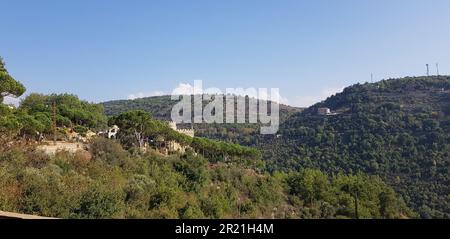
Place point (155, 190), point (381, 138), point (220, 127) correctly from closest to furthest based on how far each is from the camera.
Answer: point (155, 190) < point (381, 138) < point (220, 127)

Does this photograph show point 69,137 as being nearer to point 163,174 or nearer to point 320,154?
point 163,174

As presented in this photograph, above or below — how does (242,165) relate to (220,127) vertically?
below

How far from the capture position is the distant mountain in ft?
115

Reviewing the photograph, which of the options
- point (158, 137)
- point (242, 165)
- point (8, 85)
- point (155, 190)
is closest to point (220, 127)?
point (242, 165)

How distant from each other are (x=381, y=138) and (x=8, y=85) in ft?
142

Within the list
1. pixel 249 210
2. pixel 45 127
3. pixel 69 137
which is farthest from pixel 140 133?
pixel 249 210

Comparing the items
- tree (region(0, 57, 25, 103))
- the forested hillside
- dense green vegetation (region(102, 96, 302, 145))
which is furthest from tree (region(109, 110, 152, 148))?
dense green vegetation (region(102, 96, 302, 145))

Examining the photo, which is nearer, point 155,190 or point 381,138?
point 155,190

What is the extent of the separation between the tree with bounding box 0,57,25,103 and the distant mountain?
29.3 metres

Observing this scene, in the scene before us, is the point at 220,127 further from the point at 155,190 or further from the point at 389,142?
the point at 155,190

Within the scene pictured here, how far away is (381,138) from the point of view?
46062 mm

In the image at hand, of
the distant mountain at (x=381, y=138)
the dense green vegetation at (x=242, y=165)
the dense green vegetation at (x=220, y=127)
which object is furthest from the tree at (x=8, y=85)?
the dense green vegetation at (x=220, y=127)

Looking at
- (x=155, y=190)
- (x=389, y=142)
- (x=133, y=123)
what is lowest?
(x=155, y=190)

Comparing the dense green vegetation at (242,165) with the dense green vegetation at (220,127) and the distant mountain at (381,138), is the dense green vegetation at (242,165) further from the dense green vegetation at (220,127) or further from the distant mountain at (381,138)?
the dense green vegetation at (220,127)
